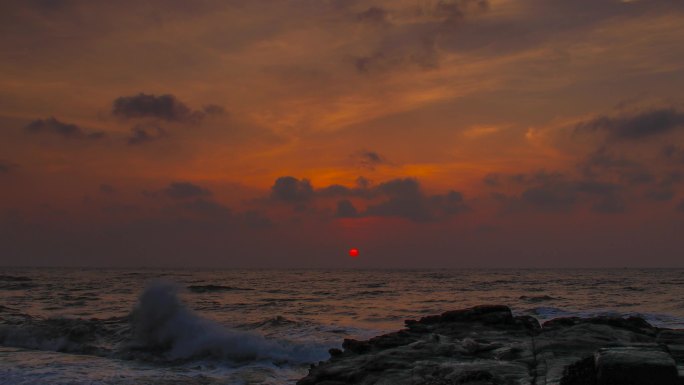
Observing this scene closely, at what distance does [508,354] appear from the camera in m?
11.9

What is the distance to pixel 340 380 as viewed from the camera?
37.2 ft

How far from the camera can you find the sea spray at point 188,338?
18.7m

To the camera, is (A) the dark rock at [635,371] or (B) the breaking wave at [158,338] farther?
(B) the breaking wave at [158,338]

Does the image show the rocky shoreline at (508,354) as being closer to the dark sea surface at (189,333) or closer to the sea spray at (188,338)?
the dark sea surface at (189,333)

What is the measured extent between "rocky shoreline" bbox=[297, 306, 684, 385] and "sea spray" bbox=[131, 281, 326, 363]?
4795 millimetres

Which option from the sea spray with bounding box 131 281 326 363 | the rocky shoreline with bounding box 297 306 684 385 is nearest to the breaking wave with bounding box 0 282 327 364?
the sea spray with bounding box 131 281 326 363


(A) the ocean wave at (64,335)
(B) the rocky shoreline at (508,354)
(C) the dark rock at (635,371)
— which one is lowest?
(A) the ocean wave at (64,335)

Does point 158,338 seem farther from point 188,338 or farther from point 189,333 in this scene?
point 188,338

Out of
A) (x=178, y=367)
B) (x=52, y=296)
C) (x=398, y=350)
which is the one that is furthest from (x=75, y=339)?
(x=52, y=296)

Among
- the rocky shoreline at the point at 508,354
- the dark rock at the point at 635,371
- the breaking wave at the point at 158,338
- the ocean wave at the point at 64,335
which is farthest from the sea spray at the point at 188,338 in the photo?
the dark rock at the point at 635,371

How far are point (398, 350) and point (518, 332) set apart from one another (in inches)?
147

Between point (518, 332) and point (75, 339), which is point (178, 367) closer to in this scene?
point (75, 339)

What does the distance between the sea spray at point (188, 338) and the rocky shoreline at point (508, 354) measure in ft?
15.7

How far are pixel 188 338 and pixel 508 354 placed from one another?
1286cm
